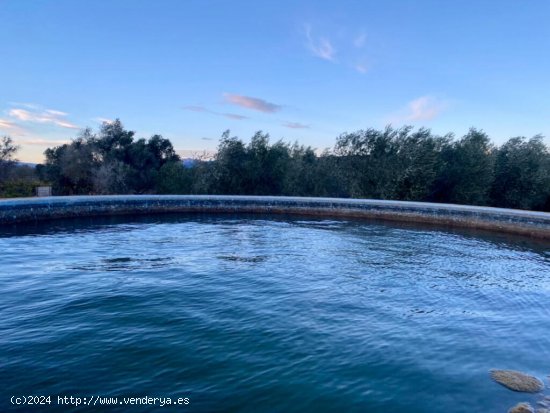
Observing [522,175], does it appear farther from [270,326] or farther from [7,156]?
[7,156]

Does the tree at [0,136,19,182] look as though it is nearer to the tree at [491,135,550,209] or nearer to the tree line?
the tree line

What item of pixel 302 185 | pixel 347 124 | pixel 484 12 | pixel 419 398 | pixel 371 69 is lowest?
pixel 419 398

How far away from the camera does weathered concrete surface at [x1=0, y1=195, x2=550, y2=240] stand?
59.6 ft

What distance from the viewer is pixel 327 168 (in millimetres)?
30703

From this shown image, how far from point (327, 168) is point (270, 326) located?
25.1 meters

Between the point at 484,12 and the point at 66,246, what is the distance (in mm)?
22146

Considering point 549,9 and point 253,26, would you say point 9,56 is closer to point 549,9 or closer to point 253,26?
point 253,26

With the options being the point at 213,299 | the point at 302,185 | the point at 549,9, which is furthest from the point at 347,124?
the point at 213,299

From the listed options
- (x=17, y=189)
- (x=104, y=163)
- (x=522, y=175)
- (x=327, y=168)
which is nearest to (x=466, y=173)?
(x=522, y=175)

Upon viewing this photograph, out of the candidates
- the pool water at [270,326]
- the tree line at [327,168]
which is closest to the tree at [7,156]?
the tree line at [327,168]

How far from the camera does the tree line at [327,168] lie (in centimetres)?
2752

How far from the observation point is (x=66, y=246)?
13227mm

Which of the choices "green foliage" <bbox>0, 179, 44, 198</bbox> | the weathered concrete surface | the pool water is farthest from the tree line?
the pool water

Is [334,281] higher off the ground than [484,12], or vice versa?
[484,12]
